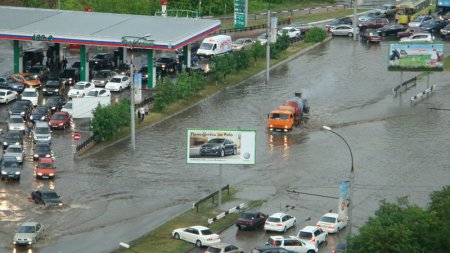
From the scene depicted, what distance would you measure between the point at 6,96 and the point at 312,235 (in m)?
34.2

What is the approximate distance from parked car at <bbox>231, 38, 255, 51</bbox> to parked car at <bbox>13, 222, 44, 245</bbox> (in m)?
47.7

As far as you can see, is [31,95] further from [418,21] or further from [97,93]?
[418,21]

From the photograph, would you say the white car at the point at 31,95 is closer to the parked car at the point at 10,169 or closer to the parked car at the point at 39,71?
the parked car at the point at 39,71

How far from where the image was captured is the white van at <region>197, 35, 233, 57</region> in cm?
10725

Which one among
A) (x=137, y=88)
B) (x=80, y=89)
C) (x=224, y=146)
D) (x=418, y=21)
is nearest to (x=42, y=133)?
(x=137, y=88)

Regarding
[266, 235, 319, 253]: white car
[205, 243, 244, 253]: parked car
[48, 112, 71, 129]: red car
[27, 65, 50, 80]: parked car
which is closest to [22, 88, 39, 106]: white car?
[48, 112, 71, 129]: red car

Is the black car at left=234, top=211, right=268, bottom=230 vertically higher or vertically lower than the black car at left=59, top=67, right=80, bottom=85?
lower

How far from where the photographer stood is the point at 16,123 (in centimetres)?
8488

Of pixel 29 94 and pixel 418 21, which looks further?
pixel 418 21

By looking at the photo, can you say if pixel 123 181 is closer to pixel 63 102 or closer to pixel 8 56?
pixel 63 102

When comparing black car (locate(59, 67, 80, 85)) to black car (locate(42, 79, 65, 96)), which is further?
black car (locate(59, 67, 80, 85))

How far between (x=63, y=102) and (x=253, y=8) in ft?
154

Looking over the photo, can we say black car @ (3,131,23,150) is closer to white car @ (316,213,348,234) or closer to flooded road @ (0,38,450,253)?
flooded road @ (0,38,450,253)

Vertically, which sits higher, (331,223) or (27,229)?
(331,223)
